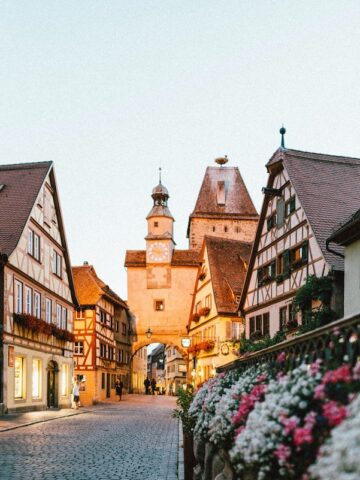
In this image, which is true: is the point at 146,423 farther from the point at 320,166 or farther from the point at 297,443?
the point at 297,443

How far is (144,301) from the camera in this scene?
61.3 m

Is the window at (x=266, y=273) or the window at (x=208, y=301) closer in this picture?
the window at (x=266, y=273)

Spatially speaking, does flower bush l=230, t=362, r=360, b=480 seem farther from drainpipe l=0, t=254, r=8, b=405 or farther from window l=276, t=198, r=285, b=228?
window l=276, t=198, r=285, b=228

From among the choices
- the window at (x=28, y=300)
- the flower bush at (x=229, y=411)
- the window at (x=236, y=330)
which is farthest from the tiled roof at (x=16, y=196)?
the flower bush at (x=229, y=411)

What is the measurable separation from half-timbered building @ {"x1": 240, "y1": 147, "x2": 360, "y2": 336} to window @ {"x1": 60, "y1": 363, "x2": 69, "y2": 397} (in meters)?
10.4

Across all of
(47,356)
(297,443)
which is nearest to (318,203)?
(47,356)

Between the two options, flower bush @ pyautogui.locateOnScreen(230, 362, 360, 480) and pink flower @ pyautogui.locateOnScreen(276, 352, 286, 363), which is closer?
flower bush @ pyautogui.locateOnScreen(230, 362, 360, 480)

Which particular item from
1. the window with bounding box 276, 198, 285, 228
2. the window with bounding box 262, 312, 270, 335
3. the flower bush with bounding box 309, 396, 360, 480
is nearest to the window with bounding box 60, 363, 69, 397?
the window with bounding box 262, 312, 270, 335

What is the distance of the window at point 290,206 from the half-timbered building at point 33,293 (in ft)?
34.4

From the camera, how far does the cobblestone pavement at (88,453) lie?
412 inches

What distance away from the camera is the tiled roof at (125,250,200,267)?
62.1m

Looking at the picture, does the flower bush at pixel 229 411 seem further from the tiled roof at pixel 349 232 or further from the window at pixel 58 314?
the window at pixel 58 314

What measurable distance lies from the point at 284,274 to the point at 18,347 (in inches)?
428

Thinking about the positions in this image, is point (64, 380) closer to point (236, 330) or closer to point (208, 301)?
point (236, 330)
